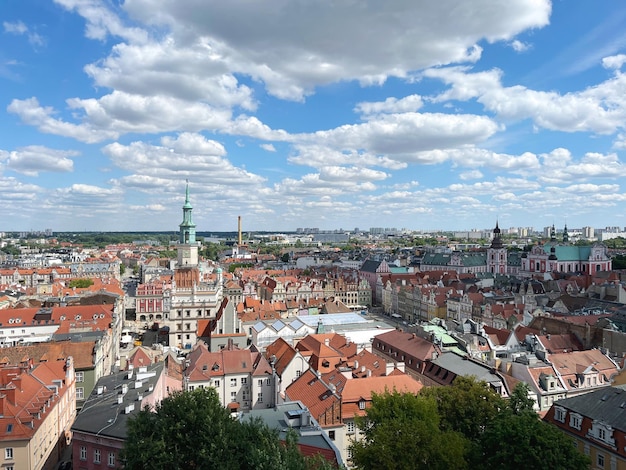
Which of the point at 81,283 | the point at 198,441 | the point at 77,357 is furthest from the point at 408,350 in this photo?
the point at 81,283

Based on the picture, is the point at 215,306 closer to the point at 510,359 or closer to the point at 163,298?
the point at 163,298

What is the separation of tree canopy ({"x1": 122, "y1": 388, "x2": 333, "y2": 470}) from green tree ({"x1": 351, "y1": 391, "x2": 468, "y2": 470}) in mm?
3869

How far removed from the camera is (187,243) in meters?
97.5

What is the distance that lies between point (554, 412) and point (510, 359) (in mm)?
13683

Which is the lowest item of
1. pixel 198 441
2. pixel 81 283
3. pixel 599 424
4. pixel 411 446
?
pixel 81 283

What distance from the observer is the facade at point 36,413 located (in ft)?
110

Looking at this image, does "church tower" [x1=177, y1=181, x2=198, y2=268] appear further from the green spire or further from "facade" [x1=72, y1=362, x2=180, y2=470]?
"facade" [x1=72, y1=362, x2=180, y2=470]

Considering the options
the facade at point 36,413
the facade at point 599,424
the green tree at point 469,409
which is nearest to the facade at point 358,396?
the green tree at point 469,409

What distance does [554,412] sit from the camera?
37344 millimetres

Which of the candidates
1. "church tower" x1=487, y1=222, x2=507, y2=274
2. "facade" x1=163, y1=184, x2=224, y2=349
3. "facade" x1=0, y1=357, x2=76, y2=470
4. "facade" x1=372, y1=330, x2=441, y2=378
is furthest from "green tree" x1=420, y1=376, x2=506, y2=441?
"church tower" x1=487, y1=222, x2=507, y2=274

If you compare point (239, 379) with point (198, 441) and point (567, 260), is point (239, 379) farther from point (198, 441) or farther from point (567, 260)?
point (567, 260)

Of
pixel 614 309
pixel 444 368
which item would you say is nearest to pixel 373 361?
pixel 444 368

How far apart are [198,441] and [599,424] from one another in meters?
26.6

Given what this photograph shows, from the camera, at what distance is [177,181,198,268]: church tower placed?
3773 inches
